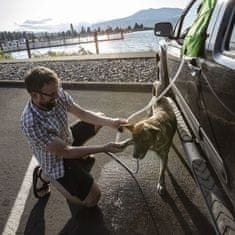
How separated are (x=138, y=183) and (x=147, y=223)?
672mm

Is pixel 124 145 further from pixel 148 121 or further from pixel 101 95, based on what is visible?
pixel 101 95

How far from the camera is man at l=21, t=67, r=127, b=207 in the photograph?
8.76ft

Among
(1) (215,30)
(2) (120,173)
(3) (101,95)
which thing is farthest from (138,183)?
(3) (101,95)

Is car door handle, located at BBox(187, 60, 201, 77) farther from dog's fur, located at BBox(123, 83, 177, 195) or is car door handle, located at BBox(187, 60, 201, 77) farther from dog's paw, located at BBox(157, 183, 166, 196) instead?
dog's paw, located at BBox(157, 183, 166, 196)

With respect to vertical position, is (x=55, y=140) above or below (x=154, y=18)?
above

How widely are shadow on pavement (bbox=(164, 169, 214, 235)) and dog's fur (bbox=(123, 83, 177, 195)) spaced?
168 millimetres

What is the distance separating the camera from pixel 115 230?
9.11ft

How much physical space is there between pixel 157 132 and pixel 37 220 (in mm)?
1445

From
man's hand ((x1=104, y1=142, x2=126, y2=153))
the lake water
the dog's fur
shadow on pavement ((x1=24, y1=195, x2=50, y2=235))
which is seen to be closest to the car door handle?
the dog's fur

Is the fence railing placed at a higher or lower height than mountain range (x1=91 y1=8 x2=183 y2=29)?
lower

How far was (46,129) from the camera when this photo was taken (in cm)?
276

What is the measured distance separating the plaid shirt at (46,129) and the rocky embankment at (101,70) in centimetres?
457

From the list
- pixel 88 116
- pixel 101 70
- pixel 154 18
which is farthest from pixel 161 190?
pixel 154 18

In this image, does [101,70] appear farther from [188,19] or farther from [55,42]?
[55,42]
